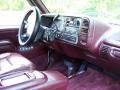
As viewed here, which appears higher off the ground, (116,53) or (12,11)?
(12,11)

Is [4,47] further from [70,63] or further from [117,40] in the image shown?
[117,40]

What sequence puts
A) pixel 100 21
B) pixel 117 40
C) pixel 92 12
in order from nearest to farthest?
pixel 117 40 → pixel 100 21 → pixel 92 12

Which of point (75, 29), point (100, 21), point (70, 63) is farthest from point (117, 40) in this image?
point (70, 63)

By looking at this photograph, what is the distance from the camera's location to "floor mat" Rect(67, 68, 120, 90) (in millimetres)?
2430

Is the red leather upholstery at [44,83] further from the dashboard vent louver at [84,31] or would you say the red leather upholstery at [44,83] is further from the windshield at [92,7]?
the windshield at [92,7]

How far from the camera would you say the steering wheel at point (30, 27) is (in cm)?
211

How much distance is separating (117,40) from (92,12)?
65 centimetres

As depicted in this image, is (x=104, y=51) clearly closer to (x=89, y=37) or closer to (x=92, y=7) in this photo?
(x=89, y=37)

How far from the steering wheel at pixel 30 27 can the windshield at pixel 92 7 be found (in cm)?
54

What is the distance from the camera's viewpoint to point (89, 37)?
197cm

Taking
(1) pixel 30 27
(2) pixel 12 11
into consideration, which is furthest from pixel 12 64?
(2) pixel 12 11

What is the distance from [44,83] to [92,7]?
1313 mm

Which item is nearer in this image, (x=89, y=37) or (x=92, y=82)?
(x=89, y=37)

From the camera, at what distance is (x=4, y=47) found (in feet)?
8.45
